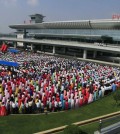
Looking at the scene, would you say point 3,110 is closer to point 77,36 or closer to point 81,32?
point 81,32

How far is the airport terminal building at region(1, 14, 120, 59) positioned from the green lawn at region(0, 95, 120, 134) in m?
32.7

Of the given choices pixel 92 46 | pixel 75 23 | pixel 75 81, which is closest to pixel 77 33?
pixel 75 23

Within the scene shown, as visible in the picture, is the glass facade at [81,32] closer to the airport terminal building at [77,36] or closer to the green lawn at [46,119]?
the airport terminal building at [77,36]

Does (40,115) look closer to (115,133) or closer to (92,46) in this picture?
(115,133)

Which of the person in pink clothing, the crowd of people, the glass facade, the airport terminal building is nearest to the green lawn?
the person in pink clothing

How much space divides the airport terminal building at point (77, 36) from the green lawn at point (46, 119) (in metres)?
32.7

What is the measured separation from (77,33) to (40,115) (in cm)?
5974

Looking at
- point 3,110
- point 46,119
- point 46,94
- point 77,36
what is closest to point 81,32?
point 77,36

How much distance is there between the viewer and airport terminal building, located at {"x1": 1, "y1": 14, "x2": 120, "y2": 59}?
5885 centimetres

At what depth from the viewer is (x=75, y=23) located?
2884 inches

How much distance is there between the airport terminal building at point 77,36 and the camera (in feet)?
193

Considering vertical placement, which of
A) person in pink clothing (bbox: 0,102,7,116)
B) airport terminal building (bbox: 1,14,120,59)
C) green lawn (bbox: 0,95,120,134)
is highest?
airport terminal building (bbox: 1,14,120,59)

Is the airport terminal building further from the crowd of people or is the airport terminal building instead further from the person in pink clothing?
the person in pink clothing

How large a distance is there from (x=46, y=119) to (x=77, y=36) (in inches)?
2348
